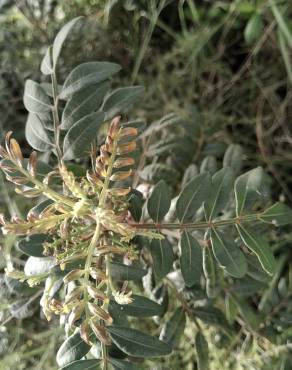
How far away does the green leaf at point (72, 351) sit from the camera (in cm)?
108

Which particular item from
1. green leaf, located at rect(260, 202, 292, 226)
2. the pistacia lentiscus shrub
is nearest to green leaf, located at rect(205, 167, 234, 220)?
the pistacia lentiscus shrub

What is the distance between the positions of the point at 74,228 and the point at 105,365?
0.97 feet

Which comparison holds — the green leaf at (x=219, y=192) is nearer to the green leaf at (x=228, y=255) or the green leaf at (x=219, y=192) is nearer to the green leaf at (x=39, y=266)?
the green leaf at (x=228, y=255)

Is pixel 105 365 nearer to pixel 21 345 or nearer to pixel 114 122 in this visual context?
pixel 114 122

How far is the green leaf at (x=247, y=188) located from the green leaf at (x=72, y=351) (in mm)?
455

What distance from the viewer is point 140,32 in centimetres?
228

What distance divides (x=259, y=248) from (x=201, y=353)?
1.38ft

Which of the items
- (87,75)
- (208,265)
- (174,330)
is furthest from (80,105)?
(174,330)

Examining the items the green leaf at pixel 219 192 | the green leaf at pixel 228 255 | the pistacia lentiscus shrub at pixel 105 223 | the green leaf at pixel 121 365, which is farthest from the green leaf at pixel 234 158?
the green leaf at pixel 121 365

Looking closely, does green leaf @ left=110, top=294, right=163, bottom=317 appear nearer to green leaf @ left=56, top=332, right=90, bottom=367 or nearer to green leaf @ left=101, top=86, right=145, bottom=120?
green leaf @ left=56, top=332, right=90, bottom=367

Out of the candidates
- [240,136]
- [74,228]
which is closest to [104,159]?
[74,228]

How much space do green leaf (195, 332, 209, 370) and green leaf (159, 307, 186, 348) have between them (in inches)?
2.3

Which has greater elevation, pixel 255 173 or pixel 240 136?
pixel 255 173

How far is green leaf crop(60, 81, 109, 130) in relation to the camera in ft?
3.93
